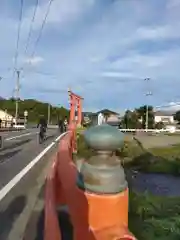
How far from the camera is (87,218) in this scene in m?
3.24

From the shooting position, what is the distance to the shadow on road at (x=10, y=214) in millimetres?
7113

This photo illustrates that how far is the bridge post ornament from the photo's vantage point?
3.10m

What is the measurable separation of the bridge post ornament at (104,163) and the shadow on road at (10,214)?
12.8 ft

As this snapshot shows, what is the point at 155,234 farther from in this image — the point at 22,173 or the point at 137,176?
the point at 137,176

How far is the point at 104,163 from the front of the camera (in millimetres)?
3180

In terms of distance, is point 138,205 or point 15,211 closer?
point 15,211

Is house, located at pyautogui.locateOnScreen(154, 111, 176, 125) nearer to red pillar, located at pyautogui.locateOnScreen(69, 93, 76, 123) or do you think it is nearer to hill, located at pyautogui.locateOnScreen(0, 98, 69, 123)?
hill, located at pyautogui.locateOnScreen(0, 98, 69, 123)

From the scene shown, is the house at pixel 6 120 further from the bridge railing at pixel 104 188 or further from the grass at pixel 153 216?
the bridge railing at pixel 104 188

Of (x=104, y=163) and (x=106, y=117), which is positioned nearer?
(x=104, y=163)

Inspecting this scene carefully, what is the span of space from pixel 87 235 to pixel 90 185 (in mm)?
350

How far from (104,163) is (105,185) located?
0.50ft

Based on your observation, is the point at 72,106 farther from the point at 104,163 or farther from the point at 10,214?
the point at 104,163

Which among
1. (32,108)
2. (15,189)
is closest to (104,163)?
(15,189)

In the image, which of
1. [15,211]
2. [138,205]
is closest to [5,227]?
[15,211]
